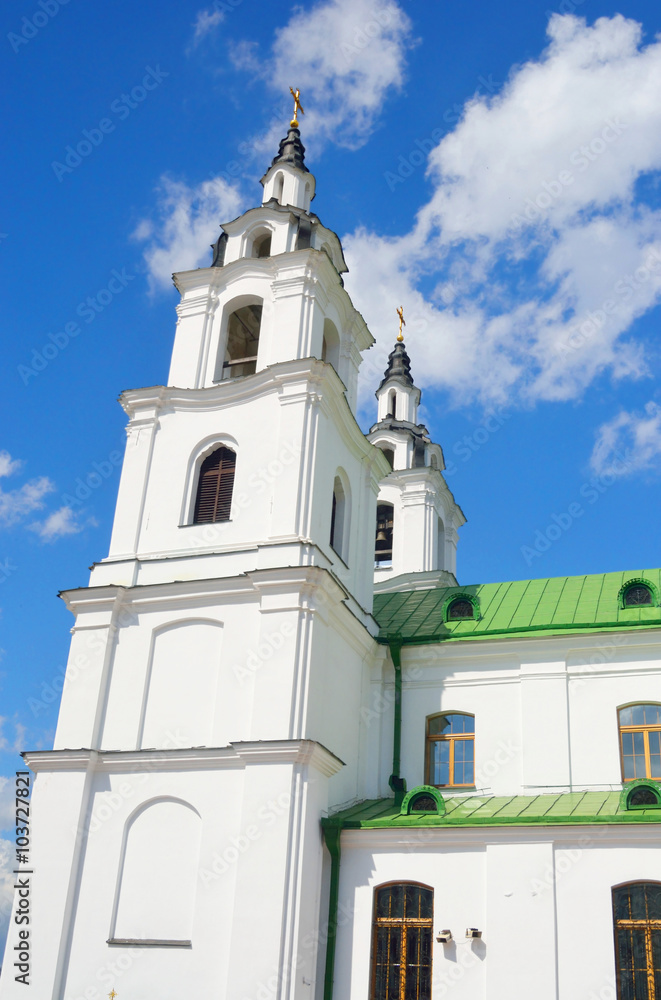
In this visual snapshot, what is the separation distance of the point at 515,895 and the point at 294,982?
11.7 feet

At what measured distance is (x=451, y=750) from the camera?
19297mm

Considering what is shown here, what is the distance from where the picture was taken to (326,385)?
19.4 meters

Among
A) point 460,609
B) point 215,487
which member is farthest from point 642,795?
point 215,487

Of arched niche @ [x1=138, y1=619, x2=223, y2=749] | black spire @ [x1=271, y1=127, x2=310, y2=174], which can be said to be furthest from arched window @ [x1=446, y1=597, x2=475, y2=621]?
black spire @ [x1=271, y1=127, x2=310, y2=174]

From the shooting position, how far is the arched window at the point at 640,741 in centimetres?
1784

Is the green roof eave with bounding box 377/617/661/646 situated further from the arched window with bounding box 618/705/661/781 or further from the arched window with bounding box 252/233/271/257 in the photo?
the arched window with bounding box 252/233/271/257

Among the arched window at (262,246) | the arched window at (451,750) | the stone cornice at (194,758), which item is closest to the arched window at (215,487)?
the stone cornice at (194,758)

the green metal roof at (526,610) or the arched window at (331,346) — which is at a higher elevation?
the arched window at (331,346)

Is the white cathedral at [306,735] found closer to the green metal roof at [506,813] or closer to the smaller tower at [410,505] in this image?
the green metal roof at [506,813]

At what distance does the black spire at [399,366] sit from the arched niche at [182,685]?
17729 millimetres

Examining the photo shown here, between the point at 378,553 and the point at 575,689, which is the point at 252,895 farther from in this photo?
the point at 378,553

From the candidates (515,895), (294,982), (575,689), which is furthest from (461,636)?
(294,982)

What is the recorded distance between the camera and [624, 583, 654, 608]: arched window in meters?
19.9

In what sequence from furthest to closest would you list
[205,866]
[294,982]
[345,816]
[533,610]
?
[533,610], [345,816], [205,866], [294,982]
